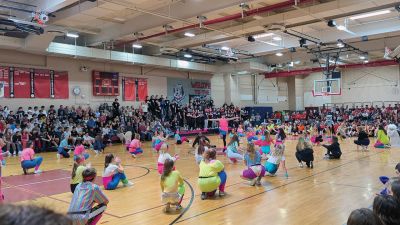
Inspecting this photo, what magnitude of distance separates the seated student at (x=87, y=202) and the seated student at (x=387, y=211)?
3399mm

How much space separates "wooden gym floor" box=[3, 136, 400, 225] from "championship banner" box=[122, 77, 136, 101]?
1206 cm

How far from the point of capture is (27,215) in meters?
0.80

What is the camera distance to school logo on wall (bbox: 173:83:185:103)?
2709 cm

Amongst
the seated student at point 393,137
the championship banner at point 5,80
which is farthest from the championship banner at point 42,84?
the seated student at point 393,137

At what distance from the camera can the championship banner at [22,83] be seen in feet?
60.3

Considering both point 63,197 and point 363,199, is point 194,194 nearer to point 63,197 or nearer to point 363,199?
point 63,197

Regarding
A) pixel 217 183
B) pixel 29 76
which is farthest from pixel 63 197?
pixel 29 76

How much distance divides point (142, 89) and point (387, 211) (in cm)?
2320

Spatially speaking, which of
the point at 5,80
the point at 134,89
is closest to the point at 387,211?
the point at 5,80

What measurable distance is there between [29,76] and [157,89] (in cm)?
945

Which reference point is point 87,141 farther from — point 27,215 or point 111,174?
point 27,215

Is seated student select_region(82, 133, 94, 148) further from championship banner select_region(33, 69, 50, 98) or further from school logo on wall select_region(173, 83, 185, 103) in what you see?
school logo on wall select_region(173, 83, 185, 103)

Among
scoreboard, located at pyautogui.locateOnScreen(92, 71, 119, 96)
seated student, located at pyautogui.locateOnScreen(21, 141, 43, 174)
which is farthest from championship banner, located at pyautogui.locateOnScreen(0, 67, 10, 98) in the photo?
seated student, located at pyautogui.locateOnScreen(21, 141, 43, 174)

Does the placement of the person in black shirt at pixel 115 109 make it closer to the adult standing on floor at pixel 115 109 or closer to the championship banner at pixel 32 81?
the adult standing on floor at pixel 115 109
